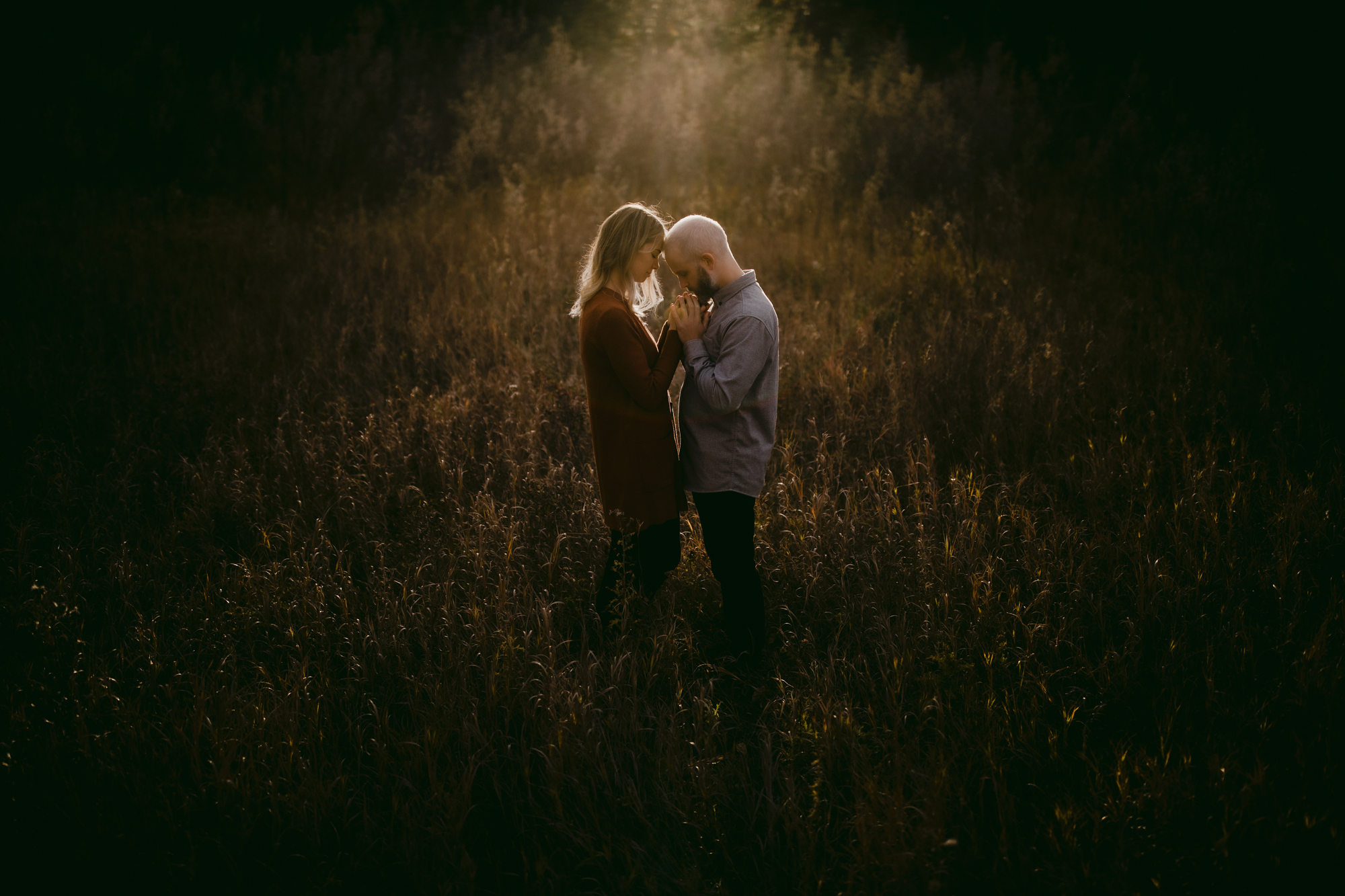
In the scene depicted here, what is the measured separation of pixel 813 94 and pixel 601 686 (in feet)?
30.2

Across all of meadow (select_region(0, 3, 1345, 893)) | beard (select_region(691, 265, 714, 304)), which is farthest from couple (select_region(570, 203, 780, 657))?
meadow (select_region(0, 3, 1345, 893))

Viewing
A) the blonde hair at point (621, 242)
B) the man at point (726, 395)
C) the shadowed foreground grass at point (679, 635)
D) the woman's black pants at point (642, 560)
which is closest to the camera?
the shadowed foreground grass at point (679, 635)

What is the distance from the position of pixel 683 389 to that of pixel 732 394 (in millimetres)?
228

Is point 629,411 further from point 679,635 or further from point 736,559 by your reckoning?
point 679,635

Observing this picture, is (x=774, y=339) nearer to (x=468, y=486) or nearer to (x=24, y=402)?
(x=468, y=486)

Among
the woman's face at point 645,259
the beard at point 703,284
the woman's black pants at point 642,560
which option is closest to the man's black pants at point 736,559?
the woman's black pants at point 642,560

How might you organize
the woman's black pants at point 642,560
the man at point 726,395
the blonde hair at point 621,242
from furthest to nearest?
1. the woman's black pants at point 642,560
2. the blonde hair at point 621,242
3. the man at point 726,395

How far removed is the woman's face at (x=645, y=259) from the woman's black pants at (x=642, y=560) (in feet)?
2.63

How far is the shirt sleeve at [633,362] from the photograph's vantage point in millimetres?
2143

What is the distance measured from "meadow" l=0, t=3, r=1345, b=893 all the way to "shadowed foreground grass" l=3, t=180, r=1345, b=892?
18 mm

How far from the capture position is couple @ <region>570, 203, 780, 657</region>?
82.3 inches

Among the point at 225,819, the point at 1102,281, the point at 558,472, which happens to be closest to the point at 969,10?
the point at 1102,281

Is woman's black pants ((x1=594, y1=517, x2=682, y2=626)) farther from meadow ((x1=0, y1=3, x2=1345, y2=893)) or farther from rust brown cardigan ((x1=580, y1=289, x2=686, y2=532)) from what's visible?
meadow ((x1=0, y1=3, x2=1345, y2=893))

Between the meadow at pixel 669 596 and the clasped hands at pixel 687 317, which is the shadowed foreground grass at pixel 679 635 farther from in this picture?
the clasped hands at pixel 687 317
